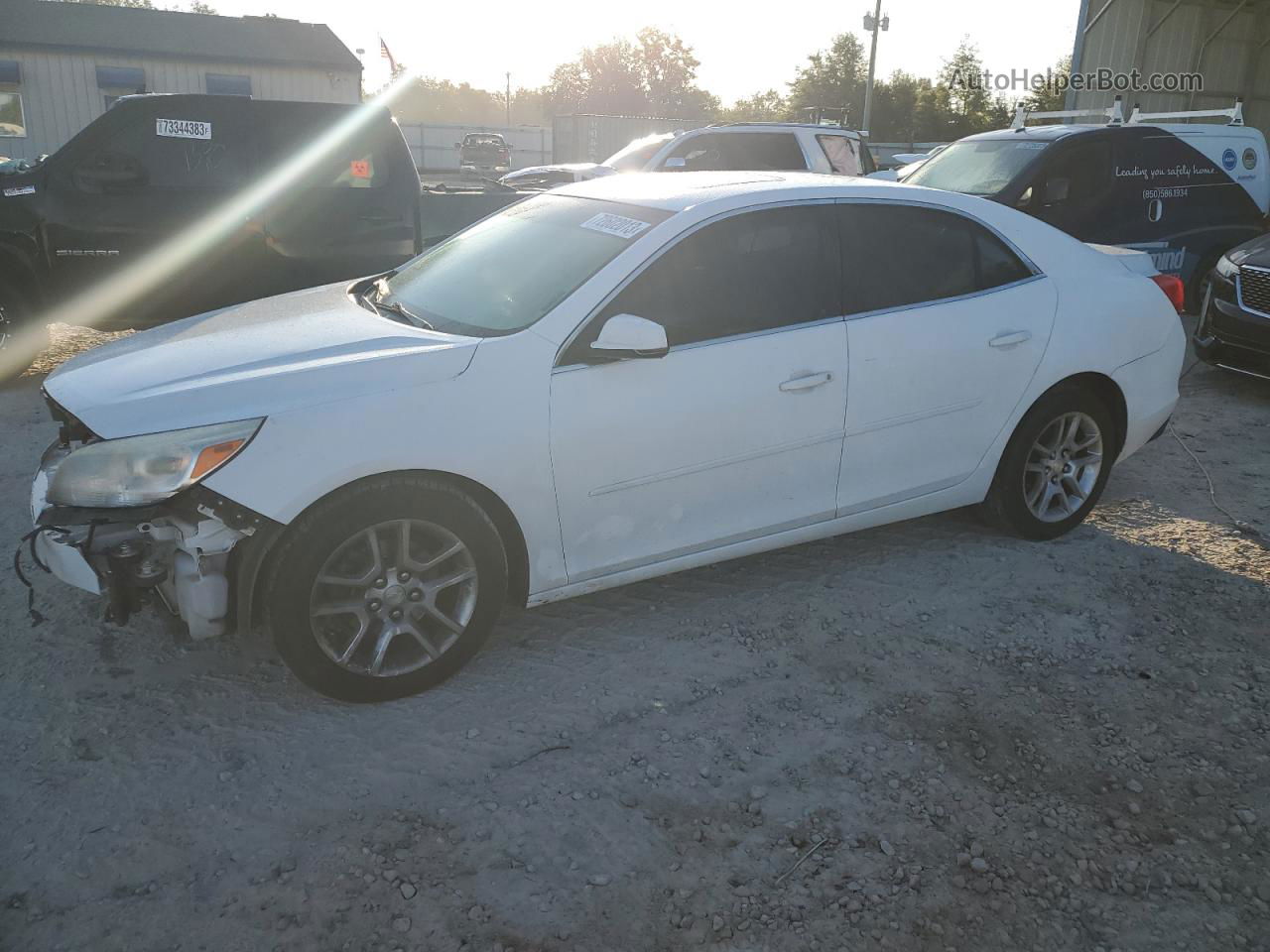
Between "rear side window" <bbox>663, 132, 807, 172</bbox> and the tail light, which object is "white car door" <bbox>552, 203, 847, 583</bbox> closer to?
the tail light

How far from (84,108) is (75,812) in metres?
29.7

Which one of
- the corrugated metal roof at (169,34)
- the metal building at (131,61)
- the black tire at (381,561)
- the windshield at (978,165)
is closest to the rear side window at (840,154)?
the windshield at (978,165)

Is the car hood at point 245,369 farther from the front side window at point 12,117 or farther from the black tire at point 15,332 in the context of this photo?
the front side window at point 12,117

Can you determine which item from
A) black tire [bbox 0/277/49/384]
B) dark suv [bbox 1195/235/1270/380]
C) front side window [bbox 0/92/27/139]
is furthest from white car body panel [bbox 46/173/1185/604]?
front side window [bbox 0/92/27/139]

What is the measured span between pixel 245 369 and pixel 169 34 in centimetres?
3106

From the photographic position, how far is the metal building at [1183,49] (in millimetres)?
20375

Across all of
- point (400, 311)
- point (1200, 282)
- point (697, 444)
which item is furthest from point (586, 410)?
point (1200, 282)

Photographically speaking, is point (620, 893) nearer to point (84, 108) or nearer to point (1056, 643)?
point (1056, 643)

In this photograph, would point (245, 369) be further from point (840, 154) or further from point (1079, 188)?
point (840, 154)

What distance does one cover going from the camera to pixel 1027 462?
440cm

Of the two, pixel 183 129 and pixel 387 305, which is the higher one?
pixel 183 129

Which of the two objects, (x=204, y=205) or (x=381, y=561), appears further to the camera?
(x=204, y=205)

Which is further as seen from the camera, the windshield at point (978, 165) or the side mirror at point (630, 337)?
the windshield at point (978, 165)

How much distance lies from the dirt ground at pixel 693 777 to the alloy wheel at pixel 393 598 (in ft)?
0.62
